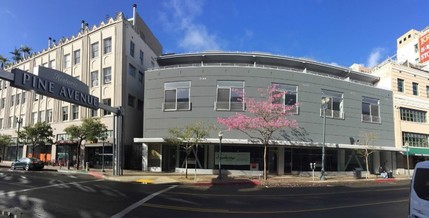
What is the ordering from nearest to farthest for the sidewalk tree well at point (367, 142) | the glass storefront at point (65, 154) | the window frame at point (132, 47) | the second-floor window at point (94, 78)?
1. the sidewalk tree well at point (367, 142)
2. the second-floor window at point (94, 78)
3. the window frame at point (132, 47)
4. the glass storefront at point (65, 154)

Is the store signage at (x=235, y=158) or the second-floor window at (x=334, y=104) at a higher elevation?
the second-floor window at (x=334, y=104)

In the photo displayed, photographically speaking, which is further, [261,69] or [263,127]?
[261,69]

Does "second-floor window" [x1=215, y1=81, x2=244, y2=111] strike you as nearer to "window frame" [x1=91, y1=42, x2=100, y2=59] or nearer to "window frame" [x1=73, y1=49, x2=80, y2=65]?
"window frame" [x1=91, y1=42, x2=100, y2=59]

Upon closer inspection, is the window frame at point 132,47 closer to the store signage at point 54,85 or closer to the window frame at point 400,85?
the store signage at point 54,85

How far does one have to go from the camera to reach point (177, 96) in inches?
1264

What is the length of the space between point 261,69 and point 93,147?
20.5 meters

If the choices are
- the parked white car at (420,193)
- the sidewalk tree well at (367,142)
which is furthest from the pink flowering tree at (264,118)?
the parked white car at (420,193)

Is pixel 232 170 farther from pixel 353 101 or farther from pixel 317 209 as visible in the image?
pixel 317 209

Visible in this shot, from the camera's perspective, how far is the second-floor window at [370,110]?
35775 mm

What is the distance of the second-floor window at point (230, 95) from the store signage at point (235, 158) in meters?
4.24

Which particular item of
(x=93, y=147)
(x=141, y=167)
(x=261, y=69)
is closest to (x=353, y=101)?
(x=261, y=69)

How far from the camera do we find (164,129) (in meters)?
31.7

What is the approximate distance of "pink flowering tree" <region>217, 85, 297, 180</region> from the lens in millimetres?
27864

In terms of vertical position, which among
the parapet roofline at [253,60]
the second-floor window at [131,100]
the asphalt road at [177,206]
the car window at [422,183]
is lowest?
the asphalt road at [177,206]
